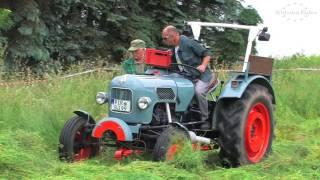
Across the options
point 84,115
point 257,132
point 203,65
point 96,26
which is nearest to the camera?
point 84,115

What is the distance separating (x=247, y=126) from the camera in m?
7.42

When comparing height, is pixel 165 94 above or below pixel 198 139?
above

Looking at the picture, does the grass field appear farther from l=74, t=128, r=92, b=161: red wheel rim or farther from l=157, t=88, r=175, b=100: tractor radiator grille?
l=157, t=88, r=175, b=100: tractor radiator grille

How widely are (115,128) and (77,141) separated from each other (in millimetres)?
633

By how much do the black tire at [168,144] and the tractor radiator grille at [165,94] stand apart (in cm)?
60

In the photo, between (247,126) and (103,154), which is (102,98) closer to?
(103,154)

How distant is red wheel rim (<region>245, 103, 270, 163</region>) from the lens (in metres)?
7.49

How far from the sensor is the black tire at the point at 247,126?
7.20 m

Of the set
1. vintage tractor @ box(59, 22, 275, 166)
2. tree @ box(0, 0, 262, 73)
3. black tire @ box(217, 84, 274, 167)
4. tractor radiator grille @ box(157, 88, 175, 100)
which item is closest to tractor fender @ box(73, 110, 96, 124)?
vintage tractor @ box(59, 22, 275, 166)

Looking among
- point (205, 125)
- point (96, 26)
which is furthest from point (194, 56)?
point (96, 26)

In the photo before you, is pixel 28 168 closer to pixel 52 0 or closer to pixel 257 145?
pixel 257 145

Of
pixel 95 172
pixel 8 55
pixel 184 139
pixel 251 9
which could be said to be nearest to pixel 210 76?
pixel 184 139

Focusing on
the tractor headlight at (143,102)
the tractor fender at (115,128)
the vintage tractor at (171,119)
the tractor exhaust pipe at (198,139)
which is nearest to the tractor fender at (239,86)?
the vintage tractor at (171,119)

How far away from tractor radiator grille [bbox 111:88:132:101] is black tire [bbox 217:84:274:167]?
110 cm
